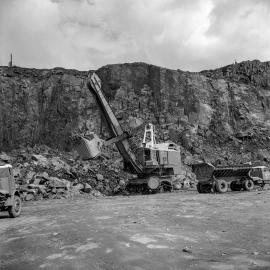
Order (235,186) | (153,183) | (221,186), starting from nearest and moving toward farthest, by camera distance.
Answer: (221,186)
(235,186)
(153,183)

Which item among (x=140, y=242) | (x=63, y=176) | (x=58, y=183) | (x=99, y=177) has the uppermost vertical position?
(x=63, y=176)

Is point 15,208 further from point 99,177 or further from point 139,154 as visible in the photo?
point 99,177

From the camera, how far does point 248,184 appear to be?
26.5 metres

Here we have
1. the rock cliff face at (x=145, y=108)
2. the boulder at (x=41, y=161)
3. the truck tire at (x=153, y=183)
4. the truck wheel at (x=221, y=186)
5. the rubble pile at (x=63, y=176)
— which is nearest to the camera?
the truck wheel at (x=221, y=186)

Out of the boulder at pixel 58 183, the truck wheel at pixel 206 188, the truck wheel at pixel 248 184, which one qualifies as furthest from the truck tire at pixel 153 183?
the truck wheel at pixel 248 184

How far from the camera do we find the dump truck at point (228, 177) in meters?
25.9

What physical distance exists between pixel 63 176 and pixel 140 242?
2100 centimetres


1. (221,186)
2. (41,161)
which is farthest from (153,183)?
(41,161)

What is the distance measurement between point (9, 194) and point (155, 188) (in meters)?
13.9

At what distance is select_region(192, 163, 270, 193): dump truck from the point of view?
85.0ft

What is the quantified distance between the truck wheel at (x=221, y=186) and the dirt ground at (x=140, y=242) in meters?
11.2

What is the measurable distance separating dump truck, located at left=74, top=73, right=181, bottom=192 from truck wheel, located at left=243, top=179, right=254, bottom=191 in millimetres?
4812

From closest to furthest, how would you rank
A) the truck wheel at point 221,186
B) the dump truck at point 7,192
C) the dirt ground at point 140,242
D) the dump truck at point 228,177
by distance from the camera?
1. the dirt ground at point 140,242
2. the dump truck at point 7,192
3. the truck wheel at point 221,186
4. the dump truck at point 228,177

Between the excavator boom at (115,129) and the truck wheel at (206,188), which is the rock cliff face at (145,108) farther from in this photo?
the truck wheel at (206,188)
